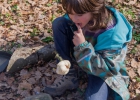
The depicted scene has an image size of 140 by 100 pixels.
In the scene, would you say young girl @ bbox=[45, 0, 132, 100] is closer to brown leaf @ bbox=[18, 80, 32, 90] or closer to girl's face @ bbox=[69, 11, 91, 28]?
girl's face @ bbox=[69, 11, 91, 28]

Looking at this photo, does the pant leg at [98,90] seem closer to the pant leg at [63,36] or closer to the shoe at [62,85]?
the shoe at [62,85]

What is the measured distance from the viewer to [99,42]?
273cm

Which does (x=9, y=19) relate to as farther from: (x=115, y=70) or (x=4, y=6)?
(x=115, y=70)

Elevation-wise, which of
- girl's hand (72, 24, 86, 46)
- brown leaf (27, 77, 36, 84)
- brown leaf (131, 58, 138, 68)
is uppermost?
girl's hand (72, 24, 86, 46)

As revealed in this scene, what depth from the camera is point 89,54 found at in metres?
2.56

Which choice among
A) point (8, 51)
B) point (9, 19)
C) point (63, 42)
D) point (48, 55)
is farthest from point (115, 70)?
point (9, 19)

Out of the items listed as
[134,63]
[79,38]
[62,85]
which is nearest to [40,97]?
[62,85]

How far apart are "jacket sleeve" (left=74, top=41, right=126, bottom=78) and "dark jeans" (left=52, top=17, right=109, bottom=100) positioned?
25 centimetres

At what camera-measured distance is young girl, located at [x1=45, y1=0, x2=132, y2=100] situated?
2510mm

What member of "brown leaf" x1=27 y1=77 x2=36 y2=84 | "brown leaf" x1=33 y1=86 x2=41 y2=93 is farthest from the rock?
"brown leaf" x1=27 y1=77 x2=36 y2=84

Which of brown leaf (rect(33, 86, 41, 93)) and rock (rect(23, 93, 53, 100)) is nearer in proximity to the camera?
rock (rect(23, 93, 53, 100))

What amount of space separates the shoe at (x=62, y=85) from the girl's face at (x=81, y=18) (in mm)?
899

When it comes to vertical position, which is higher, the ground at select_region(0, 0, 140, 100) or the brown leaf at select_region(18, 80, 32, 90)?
the ground at select_region(0, 0, 140, 100)

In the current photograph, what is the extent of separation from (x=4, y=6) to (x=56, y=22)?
1.65 meters
